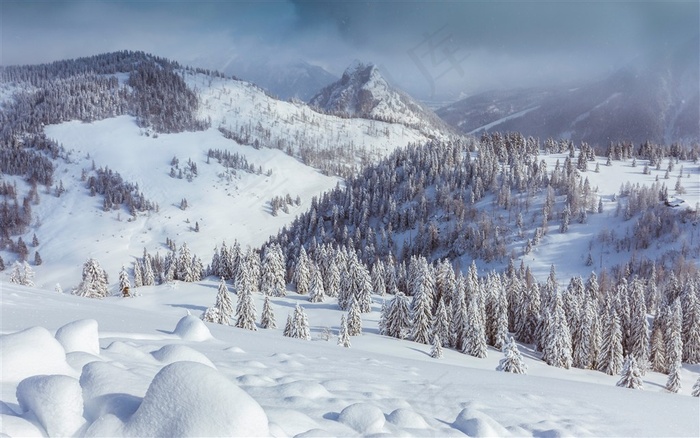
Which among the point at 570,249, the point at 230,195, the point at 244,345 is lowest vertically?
the point at 244,345

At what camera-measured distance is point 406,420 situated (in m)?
6.05

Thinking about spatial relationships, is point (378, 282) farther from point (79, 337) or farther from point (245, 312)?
point (79, 337)

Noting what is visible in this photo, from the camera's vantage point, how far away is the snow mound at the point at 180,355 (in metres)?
7.02

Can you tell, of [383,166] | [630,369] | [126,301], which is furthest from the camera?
[383,166]

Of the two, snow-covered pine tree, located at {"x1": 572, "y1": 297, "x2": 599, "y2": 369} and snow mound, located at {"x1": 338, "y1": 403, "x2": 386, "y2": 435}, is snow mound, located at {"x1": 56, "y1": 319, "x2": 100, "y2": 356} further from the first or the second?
snow-covered pine tree, located at {"x1": 572, "y1": 297, "x2": 599, "y2": 369}

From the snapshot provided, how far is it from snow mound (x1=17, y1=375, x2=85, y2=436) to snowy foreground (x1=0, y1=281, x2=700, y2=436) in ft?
0.04

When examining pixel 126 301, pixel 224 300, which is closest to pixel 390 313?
pixel 224 300

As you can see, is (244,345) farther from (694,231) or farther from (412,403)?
(694,231)

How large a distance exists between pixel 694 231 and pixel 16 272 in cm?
16598

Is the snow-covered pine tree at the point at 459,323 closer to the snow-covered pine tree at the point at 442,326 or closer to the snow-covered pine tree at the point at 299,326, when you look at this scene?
the snow-covered pine tree at the point at 442,326

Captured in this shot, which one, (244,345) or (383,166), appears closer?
(244,345)

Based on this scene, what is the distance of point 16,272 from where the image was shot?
68.8 meters

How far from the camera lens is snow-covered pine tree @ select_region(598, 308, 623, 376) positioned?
5331 centimetres

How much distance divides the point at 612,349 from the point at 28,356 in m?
64.3
